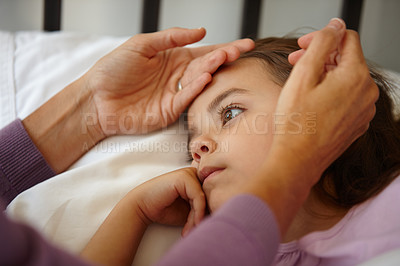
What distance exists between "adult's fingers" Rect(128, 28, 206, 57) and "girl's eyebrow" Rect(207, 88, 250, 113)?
242 mm

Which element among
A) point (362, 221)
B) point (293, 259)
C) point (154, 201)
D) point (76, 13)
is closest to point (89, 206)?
point (154, 201)

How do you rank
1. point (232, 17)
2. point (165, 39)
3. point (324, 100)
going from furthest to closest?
point (232, 17)
point (165, 39)
point (324, 100)

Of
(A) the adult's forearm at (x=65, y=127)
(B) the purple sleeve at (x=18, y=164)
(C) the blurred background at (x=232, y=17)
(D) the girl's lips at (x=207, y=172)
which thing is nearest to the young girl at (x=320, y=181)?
(D) the girl's lips at (x=207, y=172)

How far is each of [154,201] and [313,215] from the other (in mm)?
382

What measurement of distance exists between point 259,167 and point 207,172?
178 mm

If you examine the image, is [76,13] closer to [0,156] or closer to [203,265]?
[0,156]

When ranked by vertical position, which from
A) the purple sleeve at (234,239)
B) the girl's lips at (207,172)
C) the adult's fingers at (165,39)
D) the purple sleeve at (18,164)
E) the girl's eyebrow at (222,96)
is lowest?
the purple sleeve at (18,164)

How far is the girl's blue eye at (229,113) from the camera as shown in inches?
35.4

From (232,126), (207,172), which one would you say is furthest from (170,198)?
(232,126)

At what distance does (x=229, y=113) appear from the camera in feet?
2.99

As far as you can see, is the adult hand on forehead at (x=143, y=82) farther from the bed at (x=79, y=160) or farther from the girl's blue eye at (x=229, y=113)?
the girl's blue eye at (x=229, y=113)

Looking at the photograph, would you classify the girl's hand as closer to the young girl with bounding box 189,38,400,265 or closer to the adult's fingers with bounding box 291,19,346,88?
the young girl with bounding box 189,38,400,265

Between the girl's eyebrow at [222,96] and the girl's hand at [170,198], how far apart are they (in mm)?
173

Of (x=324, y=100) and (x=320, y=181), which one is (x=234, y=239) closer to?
(x=324, y=100)
